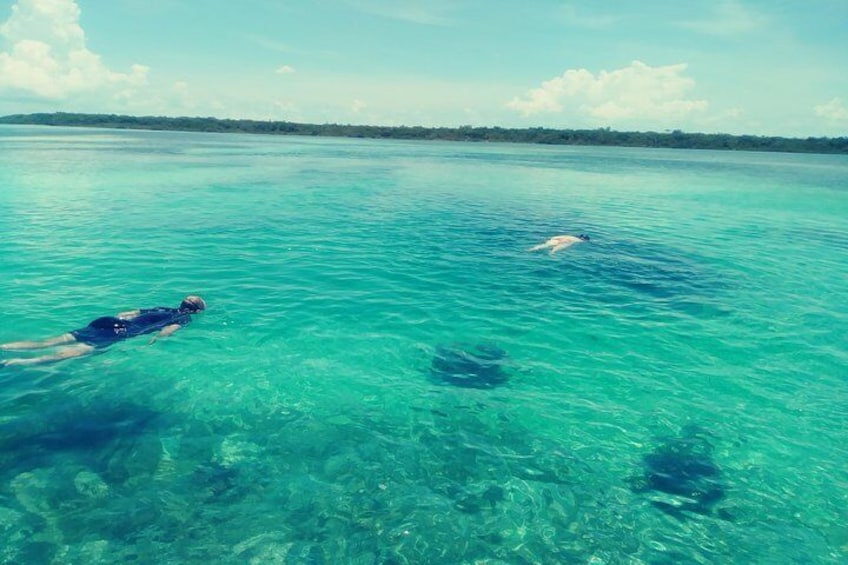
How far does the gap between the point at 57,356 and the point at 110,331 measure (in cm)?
150

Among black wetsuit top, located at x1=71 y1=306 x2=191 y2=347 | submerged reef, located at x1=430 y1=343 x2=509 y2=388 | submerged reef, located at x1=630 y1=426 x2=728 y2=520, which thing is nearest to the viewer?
submerged reef, located at x1=630 y1=426 x2=728 y2=520

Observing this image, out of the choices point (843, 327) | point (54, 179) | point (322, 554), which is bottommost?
point (322, 554)

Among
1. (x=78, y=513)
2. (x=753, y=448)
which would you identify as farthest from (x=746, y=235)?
(x=78, y=513)

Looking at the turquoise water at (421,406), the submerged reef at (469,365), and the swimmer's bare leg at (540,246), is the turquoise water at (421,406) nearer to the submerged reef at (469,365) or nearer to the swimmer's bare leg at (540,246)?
the submerged reef at (469,365)

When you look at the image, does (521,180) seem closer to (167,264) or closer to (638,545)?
(167,264)

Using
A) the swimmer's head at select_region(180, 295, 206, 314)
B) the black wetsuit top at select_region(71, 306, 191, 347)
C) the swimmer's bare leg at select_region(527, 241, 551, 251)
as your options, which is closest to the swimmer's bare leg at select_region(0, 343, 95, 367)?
the black wetsuit top at select_region(71, 306, 191, 347)

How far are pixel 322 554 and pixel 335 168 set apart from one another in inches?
2593

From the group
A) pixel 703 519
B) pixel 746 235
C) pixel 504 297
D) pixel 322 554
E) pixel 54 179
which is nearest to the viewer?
pixel 322 554

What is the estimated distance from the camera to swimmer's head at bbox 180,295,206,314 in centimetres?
1716

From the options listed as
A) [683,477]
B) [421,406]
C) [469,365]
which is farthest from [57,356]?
[683,477]

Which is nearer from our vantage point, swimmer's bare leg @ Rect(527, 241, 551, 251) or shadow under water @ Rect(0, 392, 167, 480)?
shadow under water @ Rect(0, 392, 167, 480)

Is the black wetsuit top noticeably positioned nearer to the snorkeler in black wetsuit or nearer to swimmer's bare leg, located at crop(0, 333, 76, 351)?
the snorkeler in black wetsuit

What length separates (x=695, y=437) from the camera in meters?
11.9

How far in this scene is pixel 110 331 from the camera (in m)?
15.3
